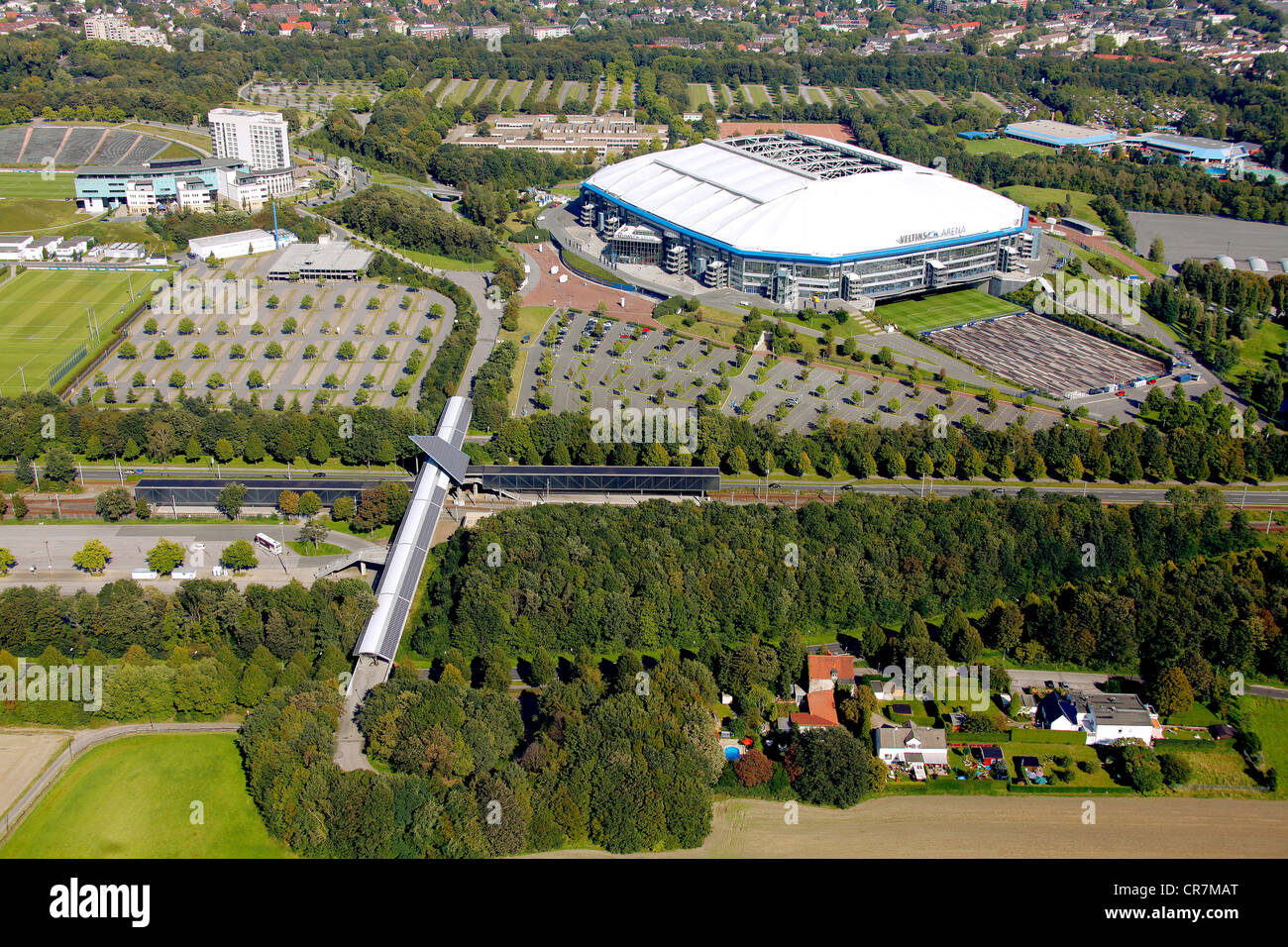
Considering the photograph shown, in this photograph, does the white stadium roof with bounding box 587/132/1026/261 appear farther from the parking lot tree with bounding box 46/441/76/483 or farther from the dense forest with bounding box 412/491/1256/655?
the parking lot tree with bounding box 46/441/76/483

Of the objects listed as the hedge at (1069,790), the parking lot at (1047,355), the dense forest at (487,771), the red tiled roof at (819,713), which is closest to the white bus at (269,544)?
the dense forest at (487,771)

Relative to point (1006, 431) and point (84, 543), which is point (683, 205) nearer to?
point (1006, 431)

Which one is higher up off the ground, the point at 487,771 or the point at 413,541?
the point at 413,541

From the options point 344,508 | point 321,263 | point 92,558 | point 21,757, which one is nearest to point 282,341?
point 321,263

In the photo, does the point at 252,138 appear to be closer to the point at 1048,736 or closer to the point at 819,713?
the point at 819,713

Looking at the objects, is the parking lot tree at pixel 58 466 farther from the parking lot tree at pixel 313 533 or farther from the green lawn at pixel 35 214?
the green lawn at pixel 35 214
